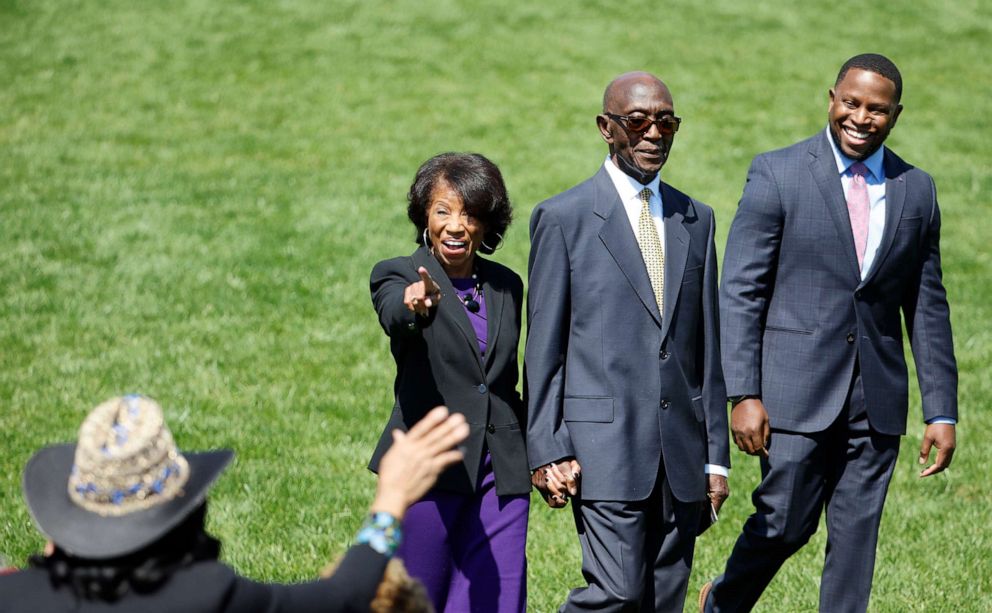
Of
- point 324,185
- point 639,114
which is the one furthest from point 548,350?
point 324,185

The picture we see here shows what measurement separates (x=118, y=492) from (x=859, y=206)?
368cm

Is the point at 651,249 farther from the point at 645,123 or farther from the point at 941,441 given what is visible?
the point at 941,441

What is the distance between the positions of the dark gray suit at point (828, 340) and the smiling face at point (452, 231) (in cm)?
120

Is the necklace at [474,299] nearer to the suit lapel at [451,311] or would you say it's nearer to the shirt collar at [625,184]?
the suit lapel at [451,311]

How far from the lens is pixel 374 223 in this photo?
12922mm

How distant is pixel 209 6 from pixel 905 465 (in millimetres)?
14238

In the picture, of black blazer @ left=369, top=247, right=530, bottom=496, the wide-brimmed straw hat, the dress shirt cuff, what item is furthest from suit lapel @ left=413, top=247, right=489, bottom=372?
the wide-brimmed straw hat

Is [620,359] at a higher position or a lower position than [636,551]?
higher

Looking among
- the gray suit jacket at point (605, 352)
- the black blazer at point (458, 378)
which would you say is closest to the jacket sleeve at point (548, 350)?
the gray suit jacket at point (605, 352)

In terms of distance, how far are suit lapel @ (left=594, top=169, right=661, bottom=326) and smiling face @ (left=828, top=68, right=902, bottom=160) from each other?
1.15 m

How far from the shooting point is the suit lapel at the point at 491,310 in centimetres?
504

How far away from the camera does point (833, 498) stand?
18.8 feet

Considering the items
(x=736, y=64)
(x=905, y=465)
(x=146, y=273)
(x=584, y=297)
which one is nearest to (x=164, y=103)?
(x=146, y=273)

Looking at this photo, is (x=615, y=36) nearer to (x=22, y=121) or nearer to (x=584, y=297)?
(x=22, y=121)
